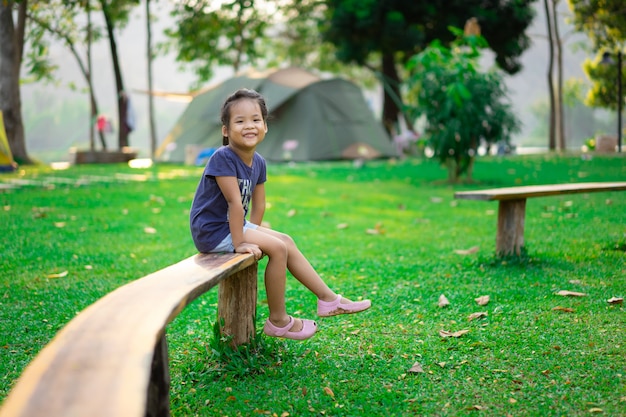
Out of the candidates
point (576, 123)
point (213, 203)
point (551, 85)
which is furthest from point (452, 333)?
point (576, 123)

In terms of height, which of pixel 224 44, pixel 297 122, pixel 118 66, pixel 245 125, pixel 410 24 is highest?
pixel 224 44

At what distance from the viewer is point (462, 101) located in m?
9.84

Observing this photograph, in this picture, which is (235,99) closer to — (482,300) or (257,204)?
(257,204)

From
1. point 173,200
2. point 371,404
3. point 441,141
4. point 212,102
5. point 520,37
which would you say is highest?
point 520,37

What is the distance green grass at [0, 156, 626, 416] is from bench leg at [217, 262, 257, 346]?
4.0 inches

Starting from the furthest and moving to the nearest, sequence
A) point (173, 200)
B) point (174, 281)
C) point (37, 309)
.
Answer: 1. point (173, 200)
2. point (37, 309)
3. point (174, 281)

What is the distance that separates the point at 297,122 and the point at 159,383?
53.2 feet

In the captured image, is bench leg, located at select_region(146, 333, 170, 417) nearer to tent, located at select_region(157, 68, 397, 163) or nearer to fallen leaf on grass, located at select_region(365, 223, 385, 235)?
fallen leaf on grass, located at select_region(365, 223, 385, 235)

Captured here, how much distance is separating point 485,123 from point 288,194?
10.7 ft

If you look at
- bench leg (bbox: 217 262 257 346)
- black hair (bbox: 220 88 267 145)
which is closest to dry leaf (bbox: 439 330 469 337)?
bench leg (bbox: 217 262 257 346)

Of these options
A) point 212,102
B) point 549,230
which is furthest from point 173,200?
point 212,102

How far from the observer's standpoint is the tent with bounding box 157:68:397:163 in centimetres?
1783

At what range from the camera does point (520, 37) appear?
2175 centimetres

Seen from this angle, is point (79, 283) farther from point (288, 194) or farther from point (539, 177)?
point (539, 177)
